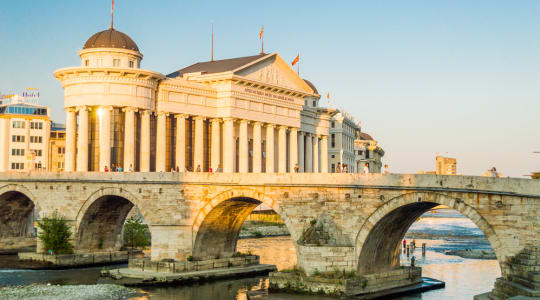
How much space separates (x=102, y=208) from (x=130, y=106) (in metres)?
12.7

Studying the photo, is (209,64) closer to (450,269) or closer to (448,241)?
(448,241)

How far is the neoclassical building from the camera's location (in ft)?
188

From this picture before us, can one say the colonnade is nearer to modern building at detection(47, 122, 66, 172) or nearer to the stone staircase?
the stone staircase

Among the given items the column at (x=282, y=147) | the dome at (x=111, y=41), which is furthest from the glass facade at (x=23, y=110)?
the column at (x=282, y=147)

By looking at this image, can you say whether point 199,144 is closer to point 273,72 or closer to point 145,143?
point 145,143

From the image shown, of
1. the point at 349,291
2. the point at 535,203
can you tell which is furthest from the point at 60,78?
the point at 535,203

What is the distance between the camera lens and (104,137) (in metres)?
57.1

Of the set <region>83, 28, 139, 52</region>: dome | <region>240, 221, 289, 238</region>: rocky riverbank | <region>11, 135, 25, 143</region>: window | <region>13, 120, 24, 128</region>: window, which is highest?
<region>83, 28, 139, 52</region>: dome

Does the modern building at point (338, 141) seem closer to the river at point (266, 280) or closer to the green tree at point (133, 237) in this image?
the river at point (266, 280)

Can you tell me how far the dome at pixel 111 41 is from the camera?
6150cm

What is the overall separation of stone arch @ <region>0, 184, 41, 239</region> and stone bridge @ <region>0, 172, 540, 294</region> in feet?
8.52

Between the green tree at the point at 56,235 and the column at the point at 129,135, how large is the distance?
11894 mm

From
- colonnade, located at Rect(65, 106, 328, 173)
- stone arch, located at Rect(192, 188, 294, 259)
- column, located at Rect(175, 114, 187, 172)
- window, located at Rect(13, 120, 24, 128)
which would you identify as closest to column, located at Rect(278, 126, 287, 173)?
colonnade, located at Rect(65, 106, 328, 173)

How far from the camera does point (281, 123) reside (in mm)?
76188
